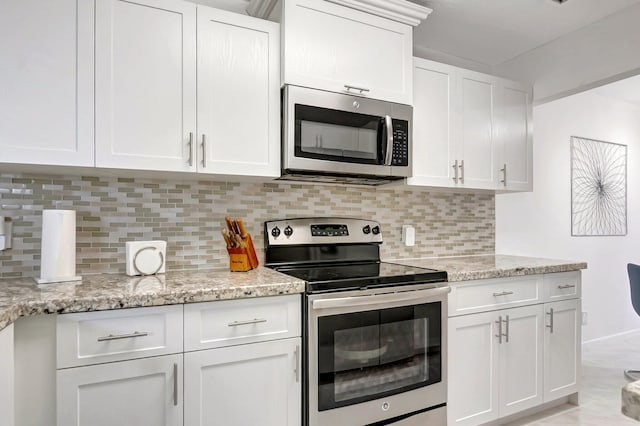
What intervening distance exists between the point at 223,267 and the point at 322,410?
877mm

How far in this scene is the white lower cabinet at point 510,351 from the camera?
203cm

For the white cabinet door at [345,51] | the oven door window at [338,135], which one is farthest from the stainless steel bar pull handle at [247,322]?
the white cabinet door at [345,51]

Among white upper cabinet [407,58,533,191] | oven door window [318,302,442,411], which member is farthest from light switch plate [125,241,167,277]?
white upper cabinet [407,58,533,191]

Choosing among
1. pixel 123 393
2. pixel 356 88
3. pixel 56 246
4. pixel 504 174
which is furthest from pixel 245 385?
pixel 504 174

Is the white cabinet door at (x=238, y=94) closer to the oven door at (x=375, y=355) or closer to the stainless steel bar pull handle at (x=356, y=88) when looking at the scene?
the stainless steel bar pull handle at (x=356, y=88)

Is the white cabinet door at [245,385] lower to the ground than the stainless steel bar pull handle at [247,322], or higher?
lower

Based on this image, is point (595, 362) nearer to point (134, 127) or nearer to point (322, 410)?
point (322, 410)

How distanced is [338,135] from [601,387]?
271 cm

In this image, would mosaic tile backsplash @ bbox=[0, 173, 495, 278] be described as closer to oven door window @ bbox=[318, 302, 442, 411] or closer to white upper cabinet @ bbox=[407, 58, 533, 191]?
white upper cabinet @ bbox=[407, 58, 533, 191]

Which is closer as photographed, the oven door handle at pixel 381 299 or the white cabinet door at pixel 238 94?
the oven door handle at pixel 381 299

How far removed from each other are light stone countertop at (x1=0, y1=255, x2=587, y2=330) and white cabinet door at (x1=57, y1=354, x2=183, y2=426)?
213 millimetres

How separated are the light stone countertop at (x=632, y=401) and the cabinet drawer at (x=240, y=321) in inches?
45.0

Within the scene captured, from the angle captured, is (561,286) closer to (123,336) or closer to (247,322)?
(247,322)

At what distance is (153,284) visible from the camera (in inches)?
60.9
